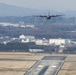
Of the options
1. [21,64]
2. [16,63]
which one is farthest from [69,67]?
[16,63]

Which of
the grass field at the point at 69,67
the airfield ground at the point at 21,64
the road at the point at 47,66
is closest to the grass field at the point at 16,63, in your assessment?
the airfield ground at the point at 21,64

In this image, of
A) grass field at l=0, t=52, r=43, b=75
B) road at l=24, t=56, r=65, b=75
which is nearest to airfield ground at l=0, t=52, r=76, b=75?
grass field at l=0, t=52, r=43, b=75

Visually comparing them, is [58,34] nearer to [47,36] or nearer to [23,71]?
[47,36]

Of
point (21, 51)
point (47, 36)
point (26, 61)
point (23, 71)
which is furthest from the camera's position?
point (47, 36)

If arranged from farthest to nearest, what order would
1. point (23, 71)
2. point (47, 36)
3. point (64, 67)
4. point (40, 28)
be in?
point (40, 28), point (47, 36), point (64, 67), point (23, 71)

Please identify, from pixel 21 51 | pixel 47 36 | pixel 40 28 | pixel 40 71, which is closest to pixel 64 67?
pixel 40 71

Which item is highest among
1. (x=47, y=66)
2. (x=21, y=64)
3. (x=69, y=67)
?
(x=21, y=64)

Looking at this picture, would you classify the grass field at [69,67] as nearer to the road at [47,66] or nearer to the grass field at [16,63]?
the road at [47,66]

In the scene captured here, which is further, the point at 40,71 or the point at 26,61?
the point at 26,61

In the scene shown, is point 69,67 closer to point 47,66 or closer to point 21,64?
point 47,66
